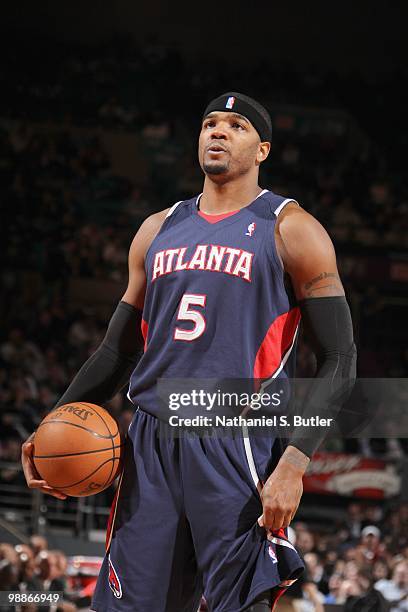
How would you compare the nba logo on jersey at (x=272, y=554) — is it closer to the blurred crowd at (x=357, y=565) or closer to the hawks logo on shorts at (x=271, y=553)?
the hawks logo on shorts at (x=271, y=553)

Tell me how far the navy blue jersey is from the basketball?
0.16 metres

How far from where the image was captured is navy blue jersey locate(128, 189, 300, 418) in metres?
2.95

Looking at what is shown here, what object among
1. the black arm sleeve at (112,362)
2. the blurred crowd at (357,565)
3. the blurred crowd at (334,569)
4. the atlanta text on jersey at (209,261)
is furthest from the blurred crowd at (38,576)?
the atlanta text on jersey at (209,261)

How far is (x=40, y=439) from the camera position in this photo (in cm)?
299

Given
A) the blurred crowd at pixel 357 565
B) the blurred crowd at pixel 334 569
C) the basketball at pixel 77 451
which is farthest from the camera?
the blurred crowd at pixel 357 565

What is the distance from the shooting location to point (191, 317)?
2.98 m

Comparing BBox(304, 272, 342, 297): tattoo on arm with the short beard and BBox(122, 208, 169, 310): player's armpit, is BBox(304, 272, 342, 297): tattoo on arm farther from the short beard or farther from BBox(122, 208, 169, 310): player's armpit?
→ BBox(122, 208, 169, 310): player's armpit

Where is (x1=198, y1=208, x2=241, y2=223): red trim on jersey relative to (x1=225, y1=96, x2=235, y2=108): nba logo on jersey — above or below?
below

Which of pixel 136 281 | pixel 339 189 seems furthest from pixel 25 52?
pixel 136 281

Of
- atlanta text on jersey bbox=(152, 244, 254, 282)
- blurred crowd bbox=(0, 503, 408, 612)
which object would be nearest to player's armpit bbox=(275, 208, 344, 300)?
atlanta text on jersey bbox=(152, 244, 254, 282)

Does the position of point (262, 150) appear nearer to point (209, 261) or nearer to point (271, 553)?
point (209, 261)

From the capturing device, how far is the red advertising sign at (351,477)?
1037cm

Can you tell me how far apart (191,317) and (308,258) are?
391mm

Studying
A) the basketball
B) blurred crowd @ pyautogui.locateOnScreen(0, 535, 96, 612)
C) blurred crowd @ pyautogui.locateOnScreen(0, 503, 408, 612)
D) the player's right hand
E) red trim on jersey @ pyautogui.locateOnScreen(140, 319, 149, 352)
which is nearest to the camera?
the basketball
